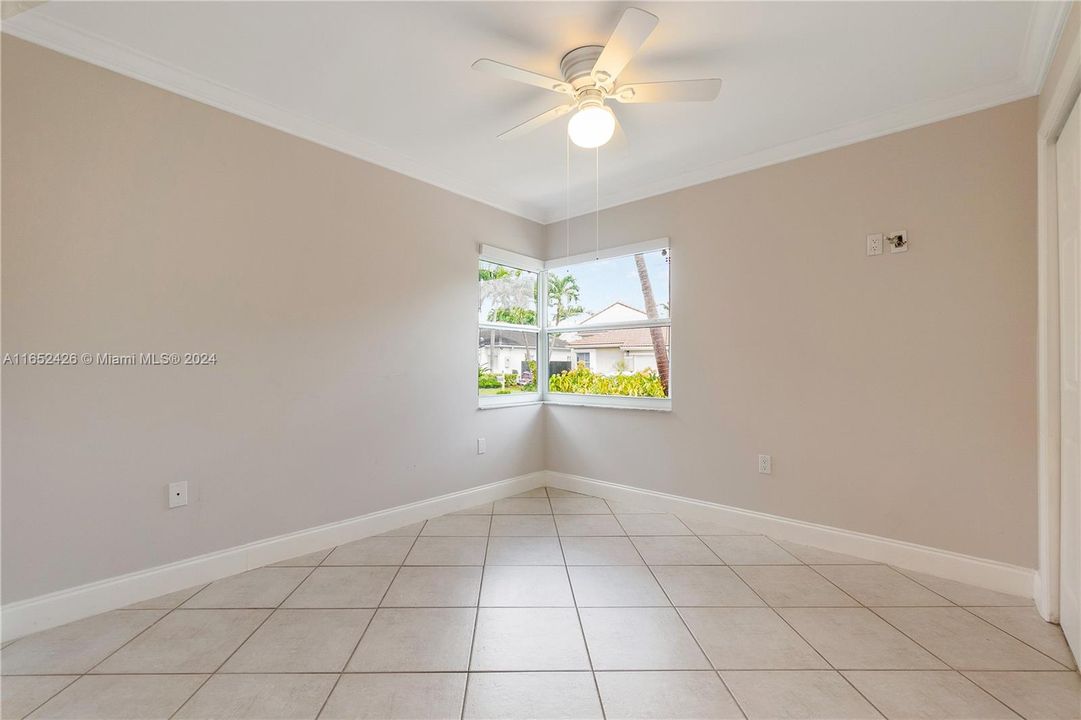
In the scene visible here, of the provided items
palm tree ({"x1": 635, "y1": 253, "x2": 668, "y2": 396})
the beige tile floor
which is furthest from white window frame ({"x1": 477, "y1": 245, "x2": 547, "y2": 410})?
the beige tile floor

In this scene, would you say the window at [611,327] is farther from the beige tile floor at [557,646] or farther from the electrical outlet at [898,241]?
the beige tile floor at [557,646]

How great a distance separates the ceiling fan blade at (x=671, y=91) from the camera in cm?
204

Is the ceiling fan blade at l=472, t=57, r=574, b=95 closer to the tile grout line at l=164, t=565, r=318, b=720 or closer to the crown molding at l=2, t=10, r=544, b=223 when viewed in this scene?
the crown molding at l=2, t=10, r=544, b=223

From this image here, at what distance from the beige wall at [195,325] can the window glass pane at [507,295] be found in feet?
1.80

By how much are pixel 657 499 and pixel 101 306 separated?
346 cm

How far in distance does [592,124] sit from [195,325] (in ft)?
7.12

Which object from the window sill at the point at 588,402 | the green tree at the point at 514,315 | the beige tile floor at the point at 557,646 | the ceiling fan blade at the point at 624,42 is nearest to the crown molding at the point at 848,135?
the green tree at the point at 514,315

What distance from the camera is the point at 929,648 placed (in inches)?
71.5

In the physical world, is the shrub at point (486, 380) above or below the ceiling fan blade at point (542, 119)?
below

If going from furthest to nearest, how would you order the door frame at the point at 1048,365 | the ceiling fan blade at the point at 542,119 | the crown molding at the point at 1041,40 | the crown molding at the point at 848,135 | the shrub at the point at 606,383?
the shrub at the point at 606,383, the crown molding at the point at 848,135, the ceiling fan blade at the point at 542,119, the door frame at the point at 1048,365, the crown molding at the point at 1041,40

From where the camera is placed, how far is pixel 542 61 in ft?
7.19

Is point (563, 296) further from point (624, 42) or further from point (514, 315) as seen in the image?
point (624, 42)

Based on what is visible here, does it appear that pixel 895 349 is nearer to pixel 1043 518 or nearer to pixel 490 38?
pixel 1043 518

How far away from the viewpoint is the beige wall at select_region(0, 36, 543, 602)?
193cm
